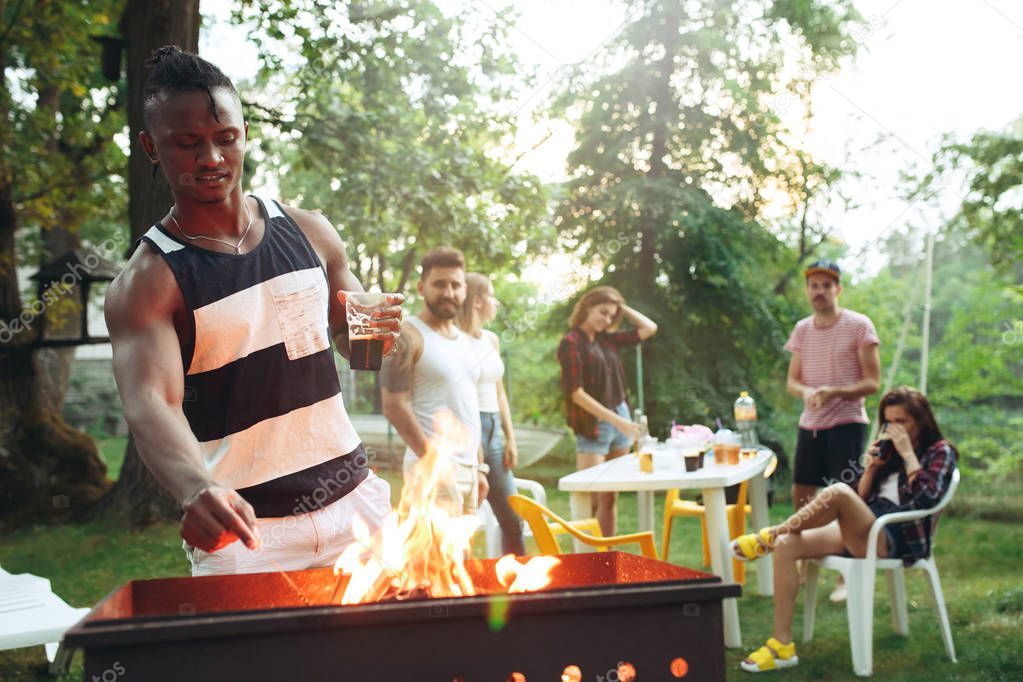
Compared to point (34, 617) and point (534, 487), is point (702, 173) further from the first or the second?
point (34, 617)

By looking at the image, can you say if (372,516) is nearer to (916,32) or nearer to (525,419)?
(916,32)

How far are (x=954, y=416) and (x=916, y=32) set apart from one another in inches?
170

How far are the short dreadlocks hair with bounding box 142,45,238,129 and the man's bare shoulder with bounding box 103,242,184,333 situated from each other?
12.0 inches

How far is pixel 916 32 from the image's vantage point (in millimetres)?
10906

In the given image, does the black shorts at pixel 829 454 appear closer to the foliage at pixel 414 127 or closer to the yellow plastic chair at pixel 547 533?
the yellow plastic chair at pixel 547 533

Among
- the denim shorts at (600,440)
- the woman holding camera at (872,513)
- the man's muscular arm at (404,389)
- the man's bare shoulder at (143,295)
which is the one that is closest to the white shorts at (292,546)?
the man's bare shoulder at (143,295)

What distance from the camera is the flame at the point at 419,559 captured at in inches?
78.9

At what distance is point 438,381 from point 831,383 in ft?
8.49

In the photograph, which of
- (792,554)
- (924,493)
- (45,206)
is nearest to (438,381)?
(792,554)

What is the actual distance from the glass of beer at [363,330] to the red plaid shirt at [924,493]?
139 inches

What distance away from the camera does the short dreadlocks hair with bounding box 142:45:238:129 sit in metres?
1.95

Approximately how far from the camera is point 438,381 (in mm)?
4637

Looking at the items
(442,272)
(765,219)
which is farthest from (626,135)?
(442,272)

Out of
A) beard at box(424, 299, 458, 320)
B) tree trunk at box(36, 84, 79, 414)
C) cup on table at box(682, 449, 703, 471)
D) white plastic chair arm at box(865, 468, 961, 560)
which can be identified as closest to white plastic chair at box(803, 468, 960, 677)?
white plastic chair arm at box(865, 468, 961, 560)
